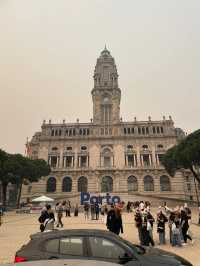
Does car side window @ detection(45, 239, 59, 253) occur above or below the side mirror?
above

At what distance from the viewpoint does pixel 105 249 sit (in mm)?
7270

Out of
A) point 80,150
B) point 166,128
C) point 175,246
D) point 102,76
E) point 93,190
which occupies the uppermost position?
point 102,76

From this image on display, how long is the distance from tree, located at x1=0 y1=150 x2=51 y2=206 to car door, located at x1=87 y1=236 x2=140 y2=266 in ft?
137

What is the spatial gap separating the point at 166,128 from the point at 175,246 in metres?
63.2

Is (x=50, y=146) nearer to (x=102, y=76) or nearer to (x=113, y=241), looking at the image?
(x=102, y=76)

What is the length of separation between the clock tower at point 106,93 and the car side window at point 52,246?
69.7 metres

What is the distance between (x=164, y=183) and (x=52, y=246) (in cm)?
6538

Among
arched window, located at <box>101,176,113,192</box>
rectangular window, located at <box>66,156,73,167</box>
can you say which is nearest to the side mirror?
arched window, located at <box>101,176,113,192</box>

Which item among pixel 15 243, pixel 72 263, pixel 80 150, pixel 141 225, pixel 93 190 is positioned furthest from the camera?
pixel 80 150

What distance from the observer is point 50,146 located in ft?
249

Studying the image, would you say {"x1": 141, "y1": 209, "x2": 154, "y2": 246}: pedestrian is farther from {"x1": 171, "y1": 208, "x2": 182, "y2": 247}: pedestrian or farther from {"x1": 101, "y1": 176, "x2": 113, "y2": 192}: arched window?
{"x1": 101, "y1": 176, "x2": 113, "y2": 192}: arched window

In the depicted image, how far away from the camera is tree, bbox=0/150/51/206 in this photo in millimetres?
49969

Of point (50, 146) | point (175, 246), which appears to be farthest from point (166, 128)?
point (175, 246)

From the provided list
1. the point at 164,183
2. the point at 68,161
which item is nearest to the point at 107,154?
the point at 68,161
